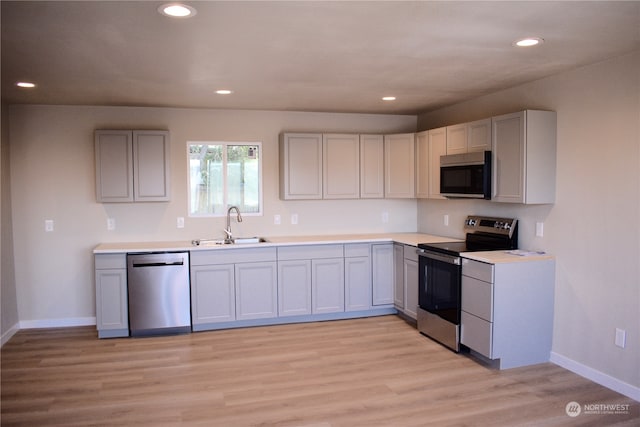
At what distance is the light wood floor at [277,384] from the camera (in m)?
3.01

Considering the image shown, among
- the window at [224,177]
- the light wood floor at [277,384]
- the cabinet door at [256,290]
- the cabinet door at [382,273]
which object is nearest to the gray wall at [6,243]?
the light wood floor at [277,384]

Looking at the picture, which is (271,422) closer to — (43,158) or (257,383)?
(257,383)

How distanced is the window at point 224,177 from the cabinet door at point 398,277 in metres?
1.64

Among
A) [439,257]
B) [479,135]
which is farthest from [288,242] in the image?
[479,135]

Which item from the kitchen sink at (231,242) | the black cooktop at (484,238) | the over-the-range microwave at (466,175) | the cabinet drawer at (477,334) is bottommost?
the cabinet drawer at (477,334)

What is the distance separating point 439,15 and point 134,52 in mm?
1915

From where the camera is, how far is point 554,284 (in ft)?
12.5

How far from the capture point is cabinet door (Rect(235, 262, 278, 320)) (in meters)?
4.84

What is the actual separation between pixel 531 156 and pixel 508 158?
21cm

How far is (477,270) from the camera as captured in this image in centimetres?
381

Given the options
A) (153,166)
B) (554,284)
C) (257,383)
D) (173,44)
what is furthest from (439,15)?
(153,166)

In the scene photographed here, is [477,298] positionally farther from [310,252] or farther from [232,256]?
[232,256]

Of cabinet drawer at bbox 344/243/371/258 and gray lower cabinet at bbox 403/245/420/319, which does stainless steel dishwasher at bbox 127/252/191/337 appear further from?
gray lower cabinet at bbox 403/245/420/319

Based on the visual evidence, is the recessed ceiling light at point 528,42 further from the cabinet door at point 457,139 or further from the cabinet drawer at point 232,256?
the cabinet drawer at point 232,256
